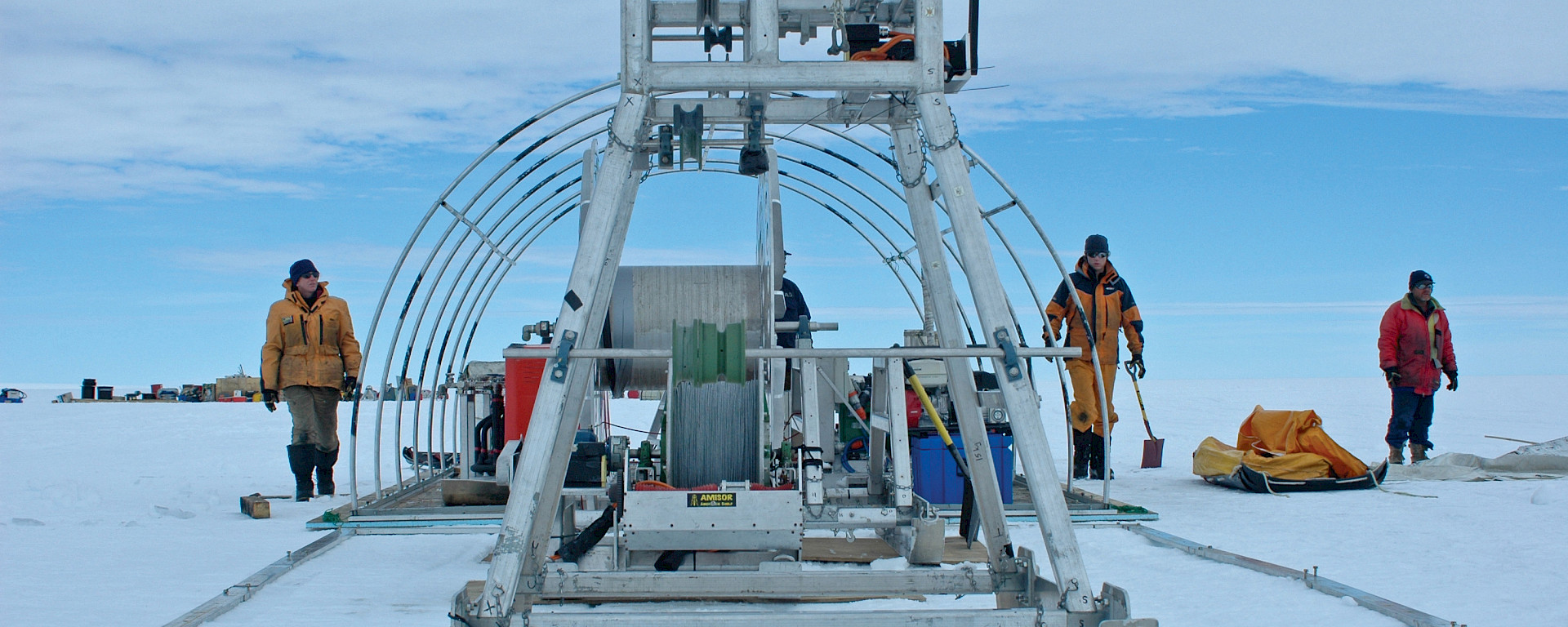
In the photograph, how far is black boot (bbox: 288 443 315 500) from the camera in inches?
363

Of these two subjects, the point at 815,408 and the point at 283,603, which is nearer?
the point at 283,603

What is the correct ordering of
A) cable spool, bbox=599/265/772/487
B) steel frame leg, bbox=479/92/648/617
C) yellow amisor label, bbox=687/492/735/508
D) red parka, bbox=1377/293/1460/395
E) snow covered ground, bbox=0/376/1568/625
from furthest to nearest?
red parka, bbox=1377/293/1460/395, cable spool, bbox=599/265/772/487, yellow amisor label, bbox=687/492/735/508, snow covered ground, bbox=0/376/1568/625, steel frame leg, bbox=479/92/648/617

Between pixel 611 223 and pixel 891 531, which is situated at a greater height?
pixel 611 223

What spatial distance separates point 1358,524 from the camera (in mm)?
7328

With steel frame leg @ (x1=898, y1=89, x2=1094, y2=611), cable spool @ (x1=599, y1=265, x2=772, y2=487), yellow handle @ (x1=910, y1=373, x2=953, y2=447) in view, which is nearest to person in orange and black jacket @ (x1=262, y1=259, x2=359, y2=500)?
cable spool @ (x1=599, y1=265, x2=772, y2=487)

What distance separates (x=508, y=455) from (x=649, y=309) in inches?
55.7

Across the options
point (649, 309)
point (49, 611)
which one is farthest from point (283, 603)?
point (649, 309)

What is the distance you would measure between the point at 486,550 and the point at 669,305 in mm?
2135

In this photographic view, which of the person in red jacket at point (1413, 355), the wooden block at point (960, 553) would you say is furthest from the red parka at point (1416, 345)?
the wooden block at point (960, 553)

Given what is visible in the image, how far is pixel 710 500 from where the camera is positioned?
5.15m

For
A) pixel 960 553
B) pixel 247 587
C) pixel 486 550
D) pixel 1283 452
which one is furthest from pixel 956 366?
pixel 1283 452

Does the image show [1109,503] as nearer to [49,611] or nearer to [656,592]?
[656,592]

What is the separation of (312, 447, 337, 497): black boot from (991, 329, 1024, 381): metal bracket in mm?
7647

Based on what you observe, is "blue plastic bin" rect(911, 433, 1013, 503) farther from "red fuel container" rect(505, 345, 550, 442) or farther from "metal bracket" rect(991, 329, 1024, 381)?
"metal bracket" rect(991, 329, 1024, 381)
